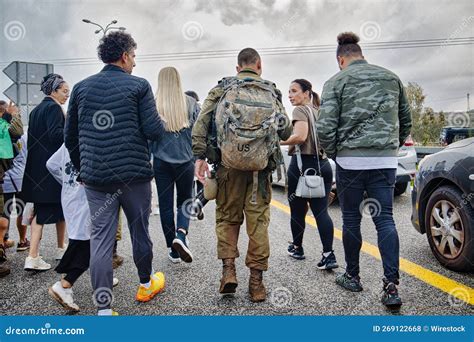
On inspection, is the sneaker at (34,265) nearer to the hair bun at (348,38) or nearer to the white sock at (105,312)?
the white sock at (105,312)

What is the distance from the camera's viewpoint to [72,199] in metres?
2.94

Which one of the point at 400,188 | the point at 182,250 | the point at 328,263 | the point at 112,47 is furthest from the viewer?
the point at 400,188

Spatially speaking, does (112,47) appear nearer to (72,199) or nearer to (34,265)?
(72,199)

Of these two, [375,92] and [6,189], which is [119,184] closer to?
[375,92]

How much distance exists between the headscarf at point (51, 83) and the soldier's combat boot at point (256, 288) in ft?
7.85

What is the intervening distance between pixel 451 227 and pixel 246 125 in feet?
6.53

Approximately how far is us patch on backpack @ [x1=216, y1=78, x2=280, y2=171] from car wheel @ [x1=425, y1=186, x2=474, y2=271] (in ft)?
5.41

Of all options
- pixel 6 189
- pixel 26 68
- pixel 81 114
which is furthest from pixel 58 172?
pixel 26 68

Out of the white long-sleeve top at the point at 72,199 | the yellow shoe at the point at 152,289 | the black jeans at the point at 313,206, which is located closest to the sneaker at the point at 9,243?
the white long-sleeve top at the point at 72,199

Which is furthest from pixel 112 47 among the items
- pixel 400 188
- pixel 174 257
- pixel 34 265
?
pixel 400 188

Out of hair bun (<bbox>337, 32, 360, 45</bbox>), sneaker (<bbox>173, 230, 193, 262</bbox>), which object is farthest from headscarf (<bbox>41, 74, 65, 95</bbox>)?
hair bun (<bbox>337, 32, 360, 45</bbox>)

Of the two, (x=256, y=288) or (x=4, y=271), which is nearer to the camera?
(x=256, y=288)

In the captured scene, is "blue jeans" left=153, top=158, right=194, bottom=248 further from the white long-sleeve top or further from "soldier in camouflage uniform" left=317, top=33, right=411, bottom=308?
"soldier in camouflage uniform" left=317, top=33, right=411, bottom=308

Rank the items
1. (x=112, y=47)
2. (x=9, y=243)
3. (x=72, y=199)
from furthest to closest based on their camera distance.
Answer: (x=9, y=243) < (x=72, y=199) < (x=112, y=47)
